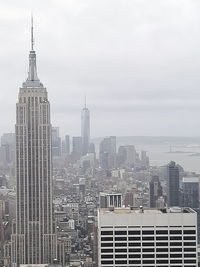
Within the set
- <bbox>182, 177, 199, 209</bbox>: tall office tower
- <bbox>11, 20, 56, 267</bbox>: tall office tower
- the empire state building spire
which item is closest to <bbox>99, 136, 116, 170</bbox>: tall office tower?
<bbox>182, 177, 199, 209</bbox>: tall office tower

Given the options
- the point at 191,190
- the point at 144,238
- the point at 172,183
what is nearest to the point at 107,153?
the point at 172,183

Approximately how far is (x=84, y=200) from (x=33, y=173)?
148 inches

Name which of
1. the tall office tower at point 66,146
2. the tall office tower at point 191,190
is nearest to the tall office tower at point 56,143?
the tall office tower at point 66,146

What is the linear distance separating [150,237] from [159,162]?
5.89 meters

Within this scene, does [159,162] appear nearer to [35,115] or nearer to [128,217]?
[128,217]

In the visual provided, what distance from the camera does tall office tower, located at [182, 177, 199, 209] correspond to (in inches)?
629

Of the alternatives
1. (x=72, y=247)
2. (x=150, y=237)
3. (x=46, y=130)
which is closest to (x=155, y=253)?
(x=150, y=237)

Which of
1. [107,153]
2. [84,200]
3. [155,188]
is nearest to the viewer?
[107,153]

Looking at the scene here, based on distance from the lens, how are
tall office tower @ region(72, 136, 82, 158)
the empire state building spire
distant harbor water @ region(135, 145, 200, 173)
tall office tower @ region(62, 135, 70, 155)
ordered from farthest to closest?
the empire state building spire, tall office tower @ region(62, 135, 70, 155), tall office tower @ region(72, 136, 82, 158), distant harbor water @ region(135, 145, 200, 173)

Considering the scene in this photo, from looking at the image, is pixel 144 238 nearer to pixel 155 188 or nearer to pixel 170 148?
pixel 170 148

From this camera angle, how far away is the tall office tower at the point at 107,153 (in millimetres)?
15083

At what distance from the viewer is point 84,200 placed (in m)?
19.2

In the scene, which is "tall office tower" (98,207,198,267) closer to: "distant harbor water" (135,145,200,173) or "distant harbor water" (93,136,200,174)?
"distant harbor water" (93,136,200,174)

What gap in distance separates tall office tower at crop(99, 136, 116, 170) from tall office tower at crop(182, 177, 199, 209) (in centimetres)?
169
